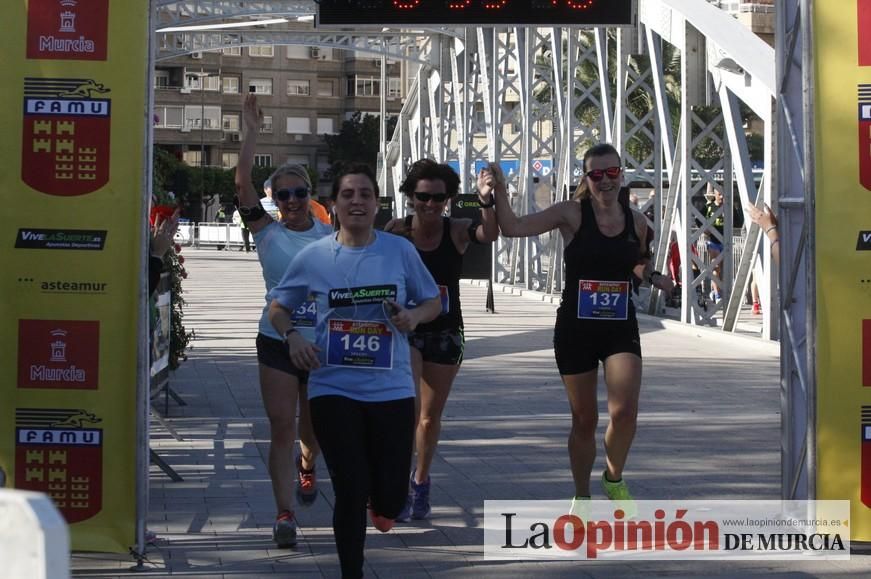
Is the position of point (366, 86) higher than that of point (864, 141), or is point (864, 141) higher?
point (366, 86)

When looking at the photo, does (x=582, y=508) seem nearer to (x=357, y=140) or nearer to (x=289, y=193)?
(x=289, y=193)

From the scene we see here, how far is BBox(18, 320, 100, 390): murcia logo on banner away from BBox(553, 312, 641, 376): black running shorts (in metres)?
2.27

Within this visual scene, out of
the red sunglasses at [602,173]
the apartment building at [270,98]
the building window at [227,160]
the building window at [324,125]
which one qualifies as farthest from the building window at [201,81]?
the red sunglasses at [602,173]

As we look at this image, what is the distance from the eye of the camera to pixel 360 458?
6.34 metres

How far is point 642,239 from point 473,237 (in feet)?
2.96

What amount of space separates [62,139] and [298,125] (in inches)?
4304

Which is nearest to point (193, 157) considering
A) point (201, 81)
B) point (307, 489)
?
point (201, 81)

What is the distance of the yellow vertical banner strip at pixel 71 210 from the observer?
7.04m

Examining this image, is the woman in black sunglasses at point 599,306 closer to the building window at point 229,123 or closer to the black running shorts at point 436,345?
the black running shorts at point 436,345

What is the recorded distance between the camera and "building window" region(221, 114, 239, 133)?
113688 millimetres

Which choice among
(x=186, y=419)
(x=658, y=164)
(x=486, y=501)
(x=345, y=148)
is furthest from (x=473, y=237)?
(x=345, y=148)

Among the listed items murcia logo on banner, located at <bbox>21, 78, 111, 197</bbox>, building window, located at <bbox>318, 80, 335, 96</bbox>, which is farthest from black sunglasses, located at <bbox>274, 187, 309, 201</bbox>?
building window, located at <bbox>318, 80, 335, 96</bbox>

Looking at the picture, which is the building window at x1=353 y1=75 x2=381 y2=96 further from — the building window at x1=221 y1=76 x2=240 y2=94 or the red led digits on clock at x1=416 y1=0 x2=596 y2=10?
the red led digits on clock at x1=416 y1=0 x2=596 y2=10

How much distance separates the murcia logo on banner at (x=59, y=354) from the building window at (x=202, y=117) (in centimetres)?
10583
